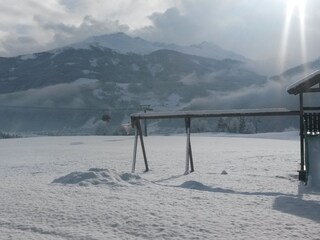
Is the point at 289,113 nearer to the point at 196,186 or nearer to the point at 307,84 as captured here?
the point at 307,84

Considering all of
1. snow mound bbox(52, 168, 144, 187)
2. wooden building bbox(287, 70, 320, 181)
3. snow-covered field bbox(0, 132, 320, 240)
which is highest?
wooden building bbox(287, 70, 320, 181)

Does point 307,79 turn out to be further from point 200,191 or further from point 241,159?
point 241,159

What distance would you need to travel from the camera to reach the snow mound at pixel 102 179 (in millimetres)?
9867

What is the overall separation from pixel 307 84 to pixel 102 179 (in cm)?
524

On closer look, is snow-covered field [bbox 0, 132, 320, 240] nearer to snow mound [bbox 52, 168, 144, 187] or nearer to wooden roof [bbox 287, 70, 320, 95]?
snow mound [bbox 52, 168, 144, 187]

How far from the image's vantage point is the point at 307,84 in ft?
38.3

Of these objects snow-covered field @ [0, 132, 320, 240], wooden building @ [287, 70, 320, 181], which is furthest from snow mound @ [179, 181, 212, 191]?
wooden building @ [287, 70, 320, 181]

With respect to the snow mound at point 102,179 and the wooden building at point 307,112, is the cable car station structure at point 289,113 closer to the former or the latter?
the wooden building at point 307,112

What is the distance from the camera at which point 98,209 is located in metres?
7.52

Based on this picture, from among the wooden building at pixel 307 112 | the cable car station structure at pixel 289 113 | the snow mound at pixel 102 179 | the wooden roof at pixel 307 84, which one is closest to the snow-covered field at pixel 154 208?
the snow mound at pixel 102 179

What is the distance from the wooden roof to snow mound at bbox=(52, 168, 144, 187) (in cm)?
430

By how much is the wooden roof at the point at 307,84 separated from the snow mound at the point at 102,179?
4.30 meters

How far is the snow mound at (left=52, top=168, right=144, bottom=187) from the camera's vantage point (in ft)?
32.4

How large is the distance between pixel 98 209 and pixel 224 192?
3035 millimetres
